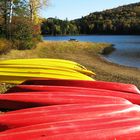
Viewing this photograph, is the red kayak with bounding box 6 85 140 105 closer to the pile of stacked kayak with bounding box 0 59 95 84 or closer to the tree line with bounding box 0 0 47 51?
the pile of stacked kayak with bounding box 0 59 95 84

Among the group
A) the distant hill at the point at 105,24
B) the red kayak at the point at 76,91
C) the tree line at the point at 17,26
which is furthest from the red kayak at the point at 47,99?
the distant hill at the point at 105,24

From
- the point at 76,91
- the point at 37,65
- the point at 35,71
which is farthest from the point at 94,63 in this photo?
the point at 76,91

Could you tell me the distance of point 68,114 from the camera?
14.3 feet

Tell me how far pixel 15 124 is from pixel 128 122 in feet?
3.91

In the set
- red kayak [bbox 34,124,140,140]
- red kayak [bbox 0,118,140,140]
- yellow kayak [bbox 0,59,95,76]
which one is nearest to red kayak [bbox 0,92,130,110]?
red kayak [bbox 0,118,140,140]

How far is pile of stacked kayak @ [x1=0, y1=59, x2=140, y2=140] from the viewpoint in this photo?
3812 millimetres

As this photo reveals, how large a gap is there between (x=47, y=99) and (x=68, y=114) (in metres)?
1.00

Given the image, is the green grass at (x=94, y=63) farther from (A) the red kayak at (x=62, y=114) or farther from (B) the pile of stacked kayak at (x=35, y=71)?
(A) the red kayak at (x=62, y=114)

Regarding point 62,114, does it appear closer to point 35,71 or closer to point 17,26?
point 35,71

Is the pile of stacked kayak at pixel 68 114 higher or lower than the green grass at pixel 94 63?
higher

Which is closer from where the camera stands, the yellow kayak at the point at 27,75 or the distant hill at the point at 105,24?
the yellow kayak at the point at 27,75

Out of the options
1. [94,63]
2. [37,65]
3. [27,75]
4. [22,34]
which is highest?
[37,65]

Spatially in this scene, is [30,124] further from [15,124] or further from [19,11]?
[19,11]

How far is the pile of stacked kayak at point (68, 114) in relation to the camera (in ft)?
12.5
